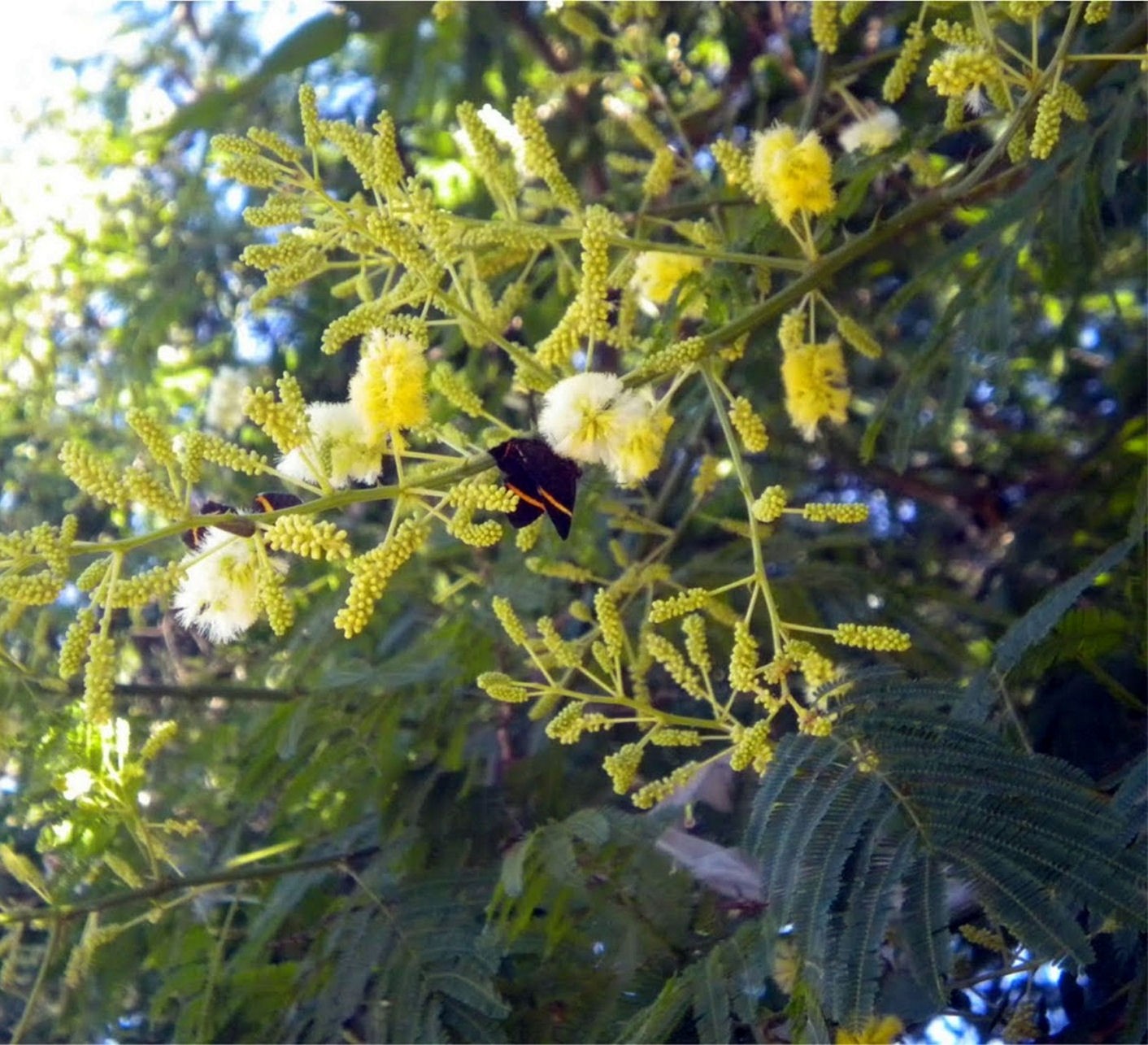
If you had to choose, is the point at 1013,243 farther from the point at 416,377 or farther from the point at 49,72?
the point at 49,72

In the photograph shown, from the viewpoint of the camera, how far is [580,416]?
1.59 metres

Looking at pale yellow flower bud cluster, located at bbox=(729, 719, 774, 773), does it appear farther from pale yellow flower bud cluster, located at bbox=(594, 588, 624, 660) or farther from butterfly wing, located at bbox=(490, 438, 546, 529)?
butterfly wing, located at bbox=(490, 438, 546, 529)

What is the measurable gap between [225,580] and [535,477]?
333 mm

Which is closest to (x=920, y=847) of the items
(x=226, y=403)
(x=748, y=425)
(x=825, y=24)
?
(x=748, y=425)

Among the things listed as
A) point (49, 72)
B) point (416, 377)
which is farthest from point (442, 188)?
point (416, 377)

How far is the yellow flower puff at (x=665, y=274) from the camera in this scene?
6.34ft

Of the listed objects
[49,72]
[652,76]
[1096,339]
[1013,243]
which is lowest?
[1096,339]

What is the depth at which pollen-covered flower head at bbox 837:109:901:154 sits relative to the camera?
211 cm

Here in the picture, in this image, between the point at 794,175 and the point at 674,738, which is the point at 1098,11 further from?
the point at 674,738

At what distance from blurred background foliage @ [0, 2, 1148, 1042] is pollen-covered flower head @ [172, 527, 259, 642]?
0.61m

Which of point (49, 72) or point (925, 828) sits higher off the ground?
point (49, 72)

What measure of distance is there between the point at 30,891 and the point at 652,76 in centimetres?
183

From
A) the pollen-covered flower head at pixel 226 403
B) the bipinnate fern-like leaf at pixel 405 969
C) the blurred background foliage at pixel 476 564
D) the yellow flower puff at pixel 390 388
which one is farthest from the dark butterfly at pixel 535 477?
the pollen-covered flower head at pixel 226 403

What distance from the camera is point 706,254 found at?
175 centimetres
